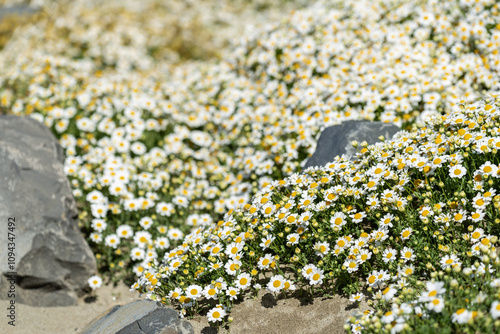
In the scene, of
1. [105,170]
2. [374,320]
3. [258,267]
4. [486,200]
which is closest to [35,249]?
[105,170]

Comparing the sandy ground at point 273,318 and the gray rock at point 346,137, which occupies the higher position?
the gray rock at point 346,137

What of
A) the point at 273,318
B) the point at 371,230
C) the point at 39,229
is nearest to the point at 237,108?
the point at 39,229

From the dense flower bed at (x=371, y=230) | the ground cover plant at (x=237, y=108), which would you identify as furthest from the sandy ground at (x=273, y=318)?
the ground cover plant at (x=237, y=108)

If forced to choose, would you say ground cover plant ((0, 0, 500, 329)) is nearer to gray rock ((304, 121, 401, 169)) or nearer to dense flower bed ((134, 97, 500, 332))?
dense flower bed ((134, 97, 500, 332))

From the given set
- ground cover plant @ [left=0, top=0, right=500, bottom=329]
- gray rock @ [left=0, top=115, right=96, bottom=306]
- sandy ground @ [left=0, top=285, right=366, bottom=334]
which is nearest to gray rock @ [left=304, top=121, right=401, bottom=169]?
ground cover plant @ [left=0, top=0, right=500, bottom=329]

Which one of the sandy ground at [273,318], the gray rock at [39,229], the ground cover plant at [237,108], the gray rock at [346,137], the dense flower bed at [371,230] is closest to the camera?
the dense flower bed at [371,230]

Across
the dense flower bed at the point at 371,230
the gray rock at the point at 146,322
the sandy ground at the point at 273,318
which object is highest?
the dense flower bed at the point at 371,230

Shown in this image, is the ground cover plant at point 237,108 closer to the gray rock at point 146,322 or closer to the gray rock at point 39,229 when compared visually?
the gray rock at point 146,322
